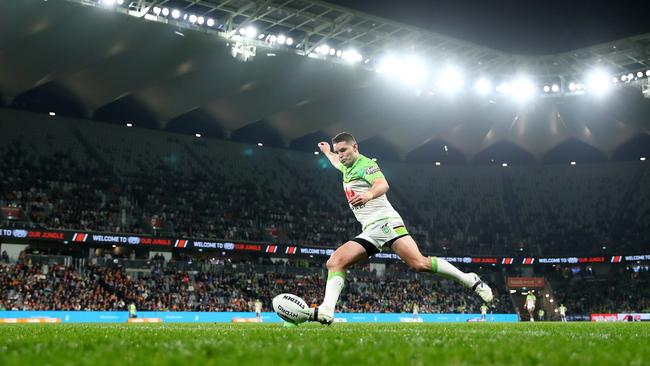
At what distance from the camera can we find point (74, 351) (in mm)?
5172

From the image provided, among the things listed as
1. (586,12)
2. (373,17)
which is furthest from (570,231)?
(373,17)

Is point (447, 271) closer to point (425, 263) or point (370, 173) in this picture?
point (425, 263)

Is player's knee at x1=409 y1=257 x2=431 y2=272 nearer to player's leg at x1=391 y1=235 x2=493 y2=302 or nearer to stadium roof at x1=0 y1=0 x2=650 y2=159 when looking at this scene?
player's leg at x1=391 y1=235 x2=493 y2=302

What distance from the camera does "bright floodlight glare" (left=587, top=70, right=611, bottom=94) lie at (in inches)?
1871

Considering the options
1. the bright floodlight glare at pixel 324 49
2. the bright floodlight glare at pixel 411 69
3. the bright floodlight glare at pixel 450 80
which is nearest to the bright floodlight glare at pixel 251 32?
the bright floodlight glare at pixel 324 49

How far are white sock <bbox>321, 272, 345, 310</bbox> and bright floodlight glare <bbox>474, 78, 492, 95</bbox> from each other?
4197 cm

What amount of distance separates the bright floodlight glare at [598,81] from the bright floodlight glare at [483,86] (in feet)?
24.0

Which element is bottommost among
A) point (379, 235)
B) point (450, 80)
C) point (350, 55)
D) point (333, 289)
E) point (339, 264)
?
point (333, 289)

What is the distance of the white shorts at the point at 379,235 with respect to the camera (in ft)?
31.8

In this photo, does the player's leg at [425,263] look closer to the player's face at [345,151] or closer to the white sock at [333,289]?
the white sock at [333,289]

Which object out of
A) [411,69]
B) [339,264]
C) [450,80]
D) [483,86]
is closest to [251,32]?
[411,69]

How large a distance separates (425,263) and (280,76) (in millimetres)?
36588

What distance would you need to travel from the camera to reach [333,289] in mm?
9578

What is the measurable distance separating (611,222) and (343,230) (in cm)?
2711
